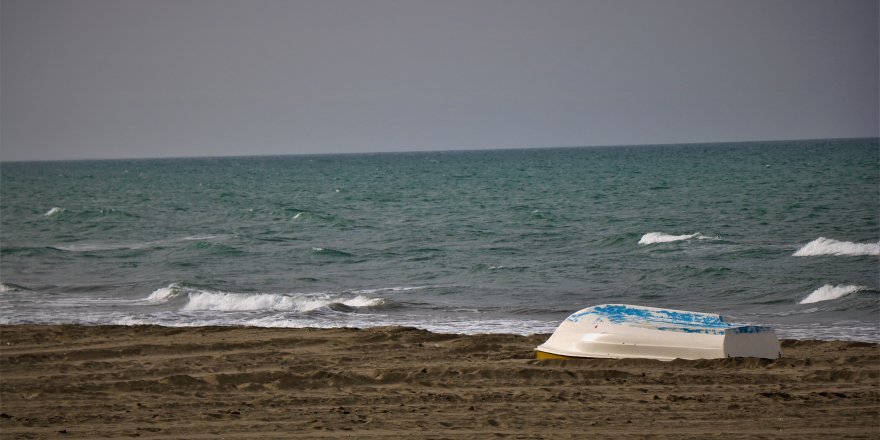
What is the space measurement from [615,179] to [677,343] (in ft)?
179

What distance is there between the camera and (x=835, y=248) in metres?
22.3

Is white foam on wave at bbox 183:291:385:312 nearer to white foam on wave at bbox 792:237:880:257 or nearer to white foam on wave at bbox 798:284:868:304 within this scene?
white foam on wave at bbox 798:284:868:304

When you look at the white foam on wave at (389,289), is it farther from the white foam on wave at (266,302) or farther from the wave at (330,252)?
the wave at (330,252)

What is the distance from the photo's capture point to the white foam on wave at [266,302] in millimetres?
16906

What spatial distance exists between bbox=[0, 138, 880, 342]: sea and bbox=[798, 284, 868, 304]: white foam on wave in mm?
35

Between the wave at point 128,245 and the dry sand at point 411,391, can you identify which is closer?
the dry sand at point 411,391

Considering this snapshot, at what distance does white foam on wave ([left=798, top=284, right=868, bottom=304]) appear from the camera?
16.3 meters

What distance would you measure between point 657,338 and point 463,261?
44.5 ft

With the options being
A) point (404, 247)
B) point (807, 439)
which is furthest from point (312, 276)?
point (807, 439)

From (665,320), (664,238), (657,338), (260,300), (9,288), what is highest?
(665,320)

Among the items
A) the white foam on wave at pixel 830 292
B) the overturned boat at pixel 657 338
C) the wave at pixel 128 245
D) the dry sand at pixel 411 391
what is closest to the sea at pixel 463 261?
the white foam on wave at pixel 830 292

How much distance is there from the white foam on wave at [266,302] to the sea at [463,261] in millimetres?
50

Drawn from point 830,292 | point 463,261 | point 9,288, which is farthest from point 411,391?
point 463,261

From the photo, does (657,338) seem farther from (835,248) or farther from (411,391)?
(835,248)
